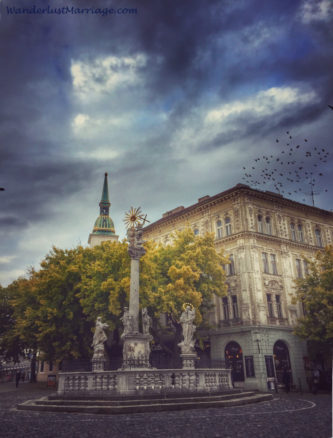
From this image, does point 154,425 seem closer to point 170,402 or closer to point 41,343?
point 170,402

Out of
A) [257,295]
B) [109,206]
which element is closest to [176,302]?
[257,295]

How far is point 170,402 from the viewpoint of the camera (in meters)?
15.7

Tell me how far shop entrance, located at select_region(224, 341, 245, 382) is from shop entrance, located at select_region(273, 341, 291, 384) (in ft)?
9.40

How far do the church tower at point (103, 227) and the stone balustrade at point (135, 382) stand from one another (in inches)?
2492

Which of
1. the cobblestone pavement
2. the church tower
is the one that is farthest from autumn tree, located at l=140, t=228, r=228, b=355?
the church tower

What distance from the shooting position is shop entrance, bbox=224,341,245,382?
3125cm

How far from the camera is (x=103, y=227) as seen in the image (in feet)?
280

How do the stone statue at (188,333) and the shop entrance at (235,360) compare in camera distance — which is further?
Result: the shop entrance at (235,360)

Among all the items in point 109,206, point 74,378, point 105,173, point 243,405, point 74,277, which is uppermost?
point 105,173

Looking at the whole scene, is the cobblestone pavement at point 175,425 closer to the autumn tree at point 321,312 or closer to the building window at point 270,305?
the autumn tree at point 321,312

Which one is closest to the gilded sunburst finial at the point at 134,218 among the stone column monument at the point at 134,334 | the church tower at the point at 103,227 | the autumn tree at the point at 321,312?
the stone column monument at the point at 134,334

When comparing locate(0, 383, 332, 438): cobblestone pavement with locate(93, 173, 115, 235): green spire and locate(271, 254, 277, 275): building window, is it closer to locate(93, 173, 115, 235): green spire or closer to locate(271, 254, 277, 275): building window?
locate(271, 254, 277, 275): building window

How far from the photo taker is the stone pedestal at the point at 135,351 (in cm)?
1955

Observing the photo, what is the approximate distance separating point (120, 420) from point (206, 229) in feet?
91.2
